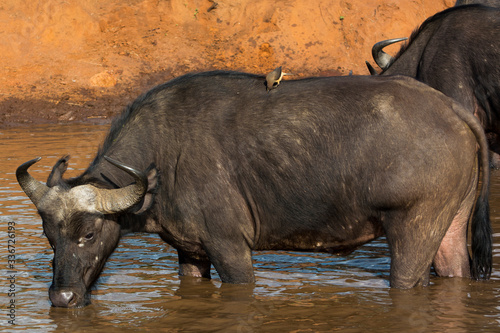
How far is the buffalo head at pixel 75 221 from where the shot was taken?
564cm

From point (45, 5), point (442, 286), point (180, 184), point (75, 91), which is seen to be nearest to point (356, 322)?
point (442, 286)

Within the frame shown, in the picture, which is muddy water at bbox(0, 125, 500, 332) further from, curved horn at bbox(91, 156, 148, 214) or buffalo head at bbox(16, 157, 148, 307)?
curved horn at bbox(91, 156, 148, 214)

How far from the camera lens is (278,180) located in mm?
5969

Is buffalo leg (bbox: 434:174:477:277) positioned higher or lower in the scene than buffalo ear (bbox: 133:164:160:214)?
lower

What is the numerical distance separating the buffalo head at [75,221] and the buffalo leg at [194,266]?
1154 millimetres

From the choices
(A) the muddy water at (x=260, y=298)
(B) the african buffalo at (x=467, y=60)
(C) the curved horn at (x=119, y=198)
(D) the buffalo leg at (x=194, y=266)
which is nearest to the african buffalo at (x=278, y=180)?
(C) the curved horn at (x=119, y=198)

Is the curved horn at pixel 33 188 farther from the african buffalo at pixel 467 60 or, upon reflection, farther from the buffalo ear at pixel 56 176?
the african buffalo at pixel 467 60

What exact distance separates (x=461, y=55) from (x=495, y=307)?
10.1 ft

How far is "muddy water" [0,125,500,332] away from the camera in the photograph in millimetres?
5527

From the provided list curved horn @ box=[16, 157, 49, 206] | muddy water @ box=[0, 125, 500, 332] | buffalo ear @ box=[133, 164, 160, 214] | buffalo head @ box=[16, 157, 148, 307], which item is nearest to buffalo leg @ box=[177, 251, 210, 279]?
muddy water @ box=[0, 125, 500, 332]

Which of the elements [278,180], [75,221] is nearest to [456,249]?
[278,180]

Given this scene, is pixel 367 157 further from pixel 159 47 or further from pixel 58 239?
pixel 159 47

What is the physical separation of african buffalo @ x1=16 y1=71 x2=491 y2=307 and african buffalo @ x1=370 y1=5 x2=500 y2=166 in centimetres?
195

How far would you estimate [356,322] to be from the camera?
5.50 meters
